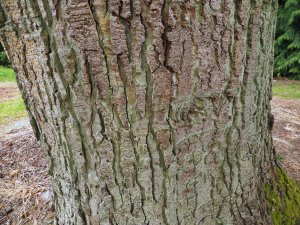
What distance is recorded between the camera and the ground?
1.98 metres

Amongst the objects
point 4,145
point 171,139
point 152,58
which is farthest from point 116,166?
point 4,145

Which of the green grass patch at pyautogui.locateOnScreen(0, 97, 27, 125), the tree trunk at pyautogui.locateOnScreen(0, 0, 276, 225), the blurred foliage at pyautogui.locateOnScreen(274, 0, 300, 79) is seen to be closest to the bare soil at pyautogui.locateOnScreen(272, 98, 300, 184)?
the tree trunk at pyautogui.locateOnScreen(0, 0, 276, 225)

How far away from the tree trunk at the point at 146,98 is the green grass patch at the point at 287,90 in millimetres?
4966

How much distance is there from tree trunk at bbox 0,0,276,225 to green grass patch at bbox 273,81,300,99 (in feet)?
16.3

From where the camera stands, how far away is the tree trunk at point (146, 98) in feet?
3.07

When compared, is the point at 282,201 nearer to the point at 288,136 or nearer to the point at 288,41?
the point at 288,136

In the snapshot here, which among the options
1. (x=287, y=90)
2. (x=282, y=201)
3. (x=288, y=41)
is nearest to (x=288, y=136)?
(x=282, y=201)

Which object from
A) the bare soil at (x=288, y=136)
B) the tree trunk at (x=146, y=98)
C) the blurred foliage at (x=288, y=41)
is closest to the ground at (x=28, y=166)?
the bare soil at (x=288, y=136)

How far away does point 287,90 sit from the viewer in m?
6.54

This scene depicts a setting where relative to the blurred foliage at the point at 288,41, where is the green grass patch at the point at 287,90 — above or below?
below

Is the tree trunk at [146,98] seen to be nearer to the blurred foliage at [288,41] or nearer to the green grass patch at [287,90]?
the green grass patch at [287,90]

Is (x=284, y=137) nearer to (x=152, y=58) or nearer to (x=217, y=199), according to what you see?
(x=217, y=199)

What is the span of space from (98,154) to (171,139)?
29 centimetres

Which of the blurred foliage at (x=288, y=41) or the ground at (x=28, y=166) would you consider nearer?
the ground at (x=28, y=166)
